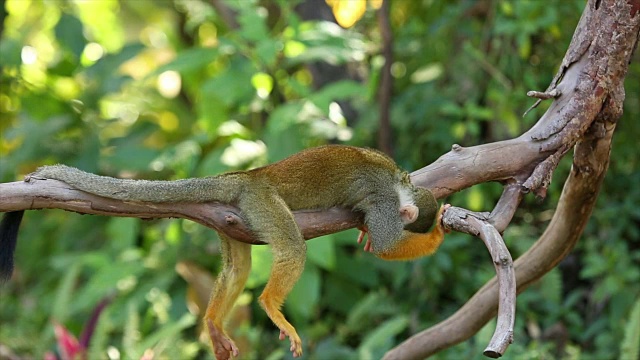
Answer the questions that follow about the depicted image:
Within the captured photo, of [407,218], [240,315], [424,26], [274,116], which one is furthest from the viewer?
[424,26]

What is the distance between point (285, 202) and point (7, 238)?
82 cm

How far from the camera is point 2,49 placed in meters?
4.87

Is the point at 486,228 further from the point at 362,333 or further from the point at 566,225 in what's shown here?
the point at 362,333

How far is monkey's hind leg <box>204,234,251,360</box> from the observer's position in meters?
2.55

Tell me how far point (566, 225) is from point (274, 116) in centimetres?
192

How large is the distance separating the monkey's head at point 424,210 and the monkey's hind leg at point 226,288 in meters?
0.60

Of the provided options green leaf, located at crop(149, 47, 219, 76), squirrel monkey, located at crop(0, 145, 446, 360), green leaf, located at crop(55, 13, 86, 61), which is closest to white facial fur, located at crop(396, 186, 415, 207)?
squirrel monkey, located at crop(0, 145, 446, 360)

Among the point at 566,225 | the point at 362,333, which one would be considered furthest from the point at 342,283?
the point at 566,225

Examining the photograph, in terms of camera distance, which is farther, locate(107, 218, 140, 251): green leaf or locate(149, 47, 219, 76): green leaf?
locate(107, 218, 140, 251): green leaf

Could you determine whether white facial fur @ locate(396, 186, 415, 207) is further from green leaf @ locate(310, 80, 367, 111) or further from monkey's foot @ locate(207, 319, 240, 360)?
green leaf @ locate(310, 80, 367, 111)

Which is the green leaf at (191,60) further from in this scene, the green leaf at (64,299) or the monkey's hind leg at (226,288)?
the monkey's hind leg at (226,288)

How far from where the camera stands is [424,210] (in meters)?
2.79

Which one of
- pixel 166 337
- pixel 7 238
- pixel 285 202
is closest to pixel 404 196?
pixel 285 202

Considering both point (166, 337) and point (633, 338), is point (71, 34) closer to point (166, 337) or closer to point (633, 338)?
point (166, 337)
